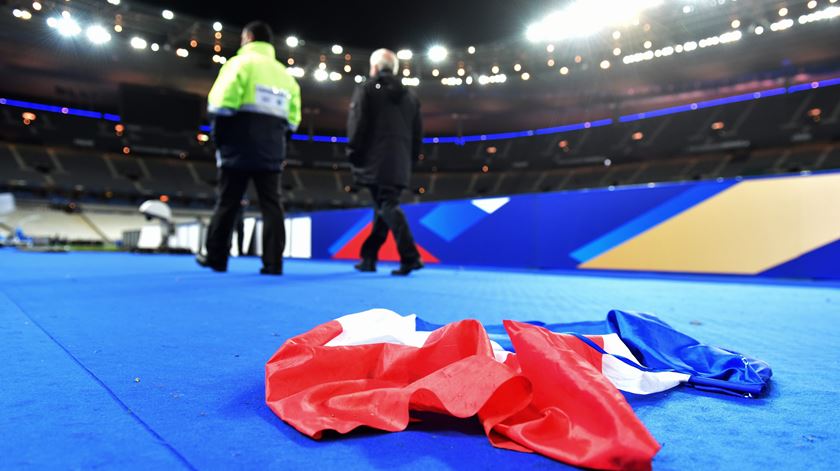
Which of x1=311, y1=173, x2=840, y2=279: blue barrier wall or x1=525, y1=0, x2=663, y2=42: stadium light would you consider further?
x1=525, y1=0, x2=663, y2=42: stadium light

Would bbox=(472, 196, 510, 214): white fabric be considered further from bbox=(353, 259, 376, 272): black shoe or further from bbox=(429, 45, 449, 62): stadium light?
bbox=(429, 45, 449, 62): stadium light

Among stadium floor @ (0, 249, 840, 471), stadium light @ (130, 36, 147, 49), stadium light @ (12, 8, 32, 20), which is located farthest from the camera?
stadium light @ (130, 36, 147, 49)

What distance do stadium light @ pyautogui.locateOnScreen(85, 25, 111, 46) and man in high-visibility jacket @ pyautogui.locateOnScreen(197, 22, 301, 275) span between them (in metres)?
10.8

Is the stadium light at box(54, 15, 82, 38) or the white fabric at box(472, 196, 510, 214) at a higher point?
the stadium light at box(54, 15, 82, 38)

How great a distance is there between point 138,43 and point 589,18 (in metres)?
11.7

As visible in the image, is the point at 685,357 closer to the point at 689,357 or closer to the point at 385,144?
the point at 689,357

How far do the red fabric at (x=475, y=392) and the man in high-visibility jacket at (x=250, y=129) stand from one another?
7.68ft

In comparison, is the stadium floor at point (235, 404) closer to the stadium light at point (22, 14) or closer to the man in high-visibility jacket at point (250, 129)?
the man in high-visibility jacket at point (250, 129)

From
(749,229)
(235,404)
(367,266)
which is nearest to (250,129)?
(367,266)

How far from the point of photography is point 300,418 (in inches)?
19.4

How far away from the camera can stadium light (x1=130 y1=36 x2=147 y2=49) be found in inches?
442

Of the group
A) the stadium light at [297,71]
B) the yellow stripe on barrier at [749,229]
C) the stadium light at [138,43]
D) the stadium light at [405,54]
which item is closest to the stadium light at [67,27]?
the stadium light at [138,43]

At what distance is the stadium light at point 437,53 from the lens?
1316cm

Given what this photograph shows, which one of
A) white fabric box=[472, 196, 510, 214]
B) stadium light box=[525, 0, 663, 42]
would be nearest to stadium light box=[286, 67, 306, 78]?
stadium light box=[525, 0, 663, 42]
